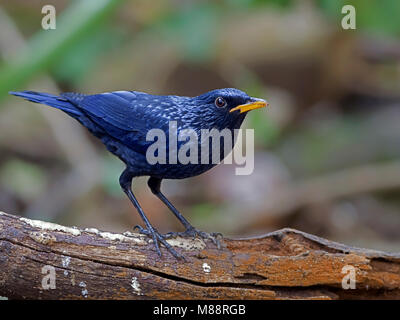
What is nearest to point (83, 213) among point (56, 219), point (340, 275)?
point (56, 219)

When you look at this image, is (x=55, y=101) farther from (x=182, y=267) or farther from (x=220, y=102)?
(x=182, y=267)

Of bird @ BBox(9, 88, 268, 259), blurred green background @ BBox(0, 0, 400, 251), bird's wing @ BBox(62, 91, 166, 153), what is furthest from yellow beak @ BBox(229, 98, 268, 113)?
blurred green background @ BBox(0, 0, 400, 251)

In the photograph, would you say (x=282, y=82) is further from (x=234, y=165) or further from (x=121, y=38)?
(x=121, y=38)

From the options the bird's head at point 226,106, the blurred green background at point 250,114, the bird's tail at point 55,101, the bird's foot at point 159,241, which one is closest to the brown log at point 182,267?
the bird's foot at point 159,241

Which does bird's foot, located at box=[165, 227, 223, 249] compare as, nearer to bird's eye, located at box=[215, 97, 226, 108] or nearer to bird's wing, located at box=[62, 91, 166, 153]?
bird's wing, located at box=[62, 91, 166, 153]

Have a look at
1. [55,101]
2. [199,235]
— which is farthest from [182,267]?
[55,101]

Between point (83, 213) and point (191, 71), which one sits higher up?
point (191, 71)
